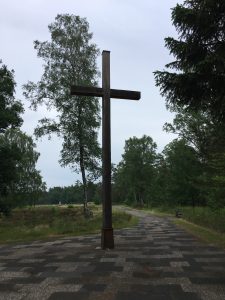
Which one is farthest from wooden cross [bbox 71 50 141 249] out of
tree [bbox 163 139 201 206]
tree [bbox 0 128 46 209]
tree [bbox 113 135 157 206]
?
tree [bbox 113 135 157 206]

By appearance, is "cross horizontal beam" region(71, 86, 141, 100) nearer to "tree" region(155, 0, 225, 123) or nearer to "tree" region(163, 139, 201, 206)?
"tree" region(155, 0, 225, 123)

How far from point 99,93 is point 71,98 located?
1907 centimetres

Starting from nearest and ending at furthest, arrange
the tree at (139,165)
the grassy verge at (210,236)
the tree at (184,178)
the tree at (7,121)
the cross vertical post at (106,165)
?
the cross vertical post at (106,165) < the grassy verge at (210,236) < the tree at (7,121) < the tree at (184,178) < the tree at (139,165)

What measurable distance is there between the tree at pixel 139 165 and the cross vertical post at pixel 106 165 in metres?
83.8

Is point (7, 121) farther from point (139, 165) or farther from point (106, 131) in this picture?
point (139, 165)

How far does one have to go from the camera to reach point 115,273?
9.66 m

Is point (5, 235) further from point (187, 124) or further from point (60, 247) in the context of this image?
point (187, 124)

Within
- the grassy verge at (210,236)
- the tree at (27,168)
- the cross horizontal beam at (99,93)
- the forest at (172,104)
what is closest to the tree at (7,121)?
the forest at (172,104)

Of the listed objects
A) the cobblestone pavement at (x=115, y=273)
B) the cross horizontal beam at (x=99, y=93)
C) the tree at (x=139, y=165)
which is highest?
the tree at (x=139, y=165)

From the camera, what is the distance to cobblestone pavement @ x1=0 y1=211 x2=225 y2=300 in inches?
307

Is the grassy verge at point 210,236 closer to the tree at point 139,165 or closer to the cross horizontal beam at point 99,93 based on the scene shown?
the cross horizontal beam at point 99,93

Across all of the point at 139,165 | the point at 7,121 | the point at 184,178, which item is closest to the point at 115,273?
the point at 7,121

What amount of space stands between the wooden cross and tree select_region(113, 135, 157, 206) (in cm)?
8370

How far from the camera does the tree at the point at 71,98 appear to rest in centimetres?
3412
